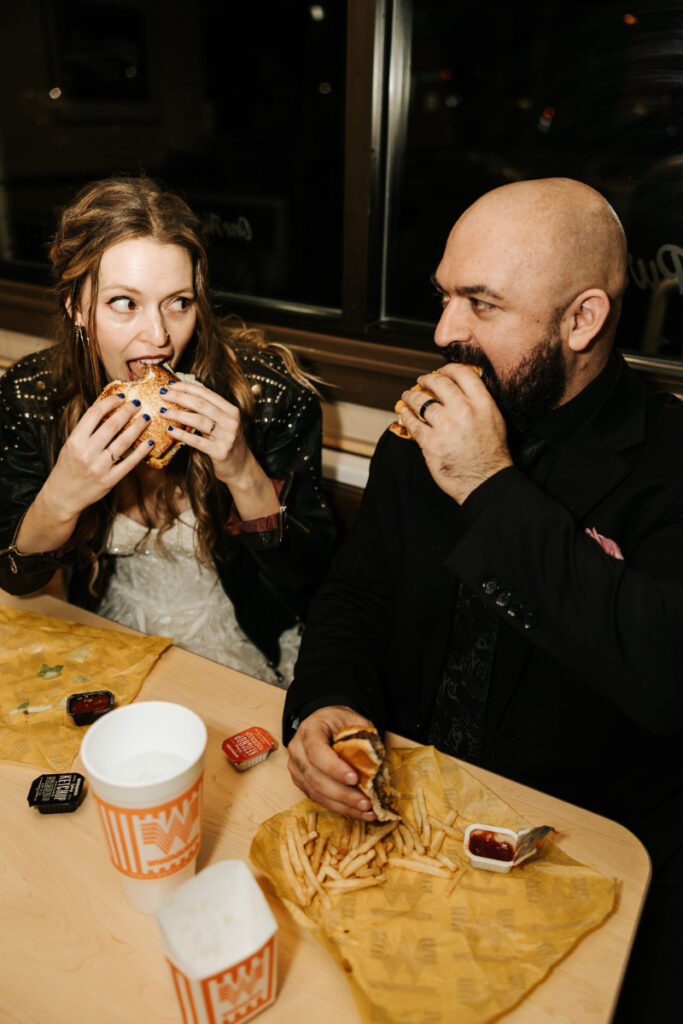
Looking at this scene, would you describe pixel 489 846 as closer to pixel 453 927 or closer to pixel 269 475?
pixel 453 927

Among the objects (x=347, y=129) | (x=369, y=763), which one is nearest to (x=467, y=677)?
(x=369, y=763)

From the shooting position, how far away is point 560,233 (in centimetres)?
150

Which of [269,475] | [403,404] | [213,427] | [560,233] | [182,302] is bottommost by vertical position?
[269,475]

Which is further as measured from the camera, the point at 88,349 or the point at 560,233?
the point at 88,349

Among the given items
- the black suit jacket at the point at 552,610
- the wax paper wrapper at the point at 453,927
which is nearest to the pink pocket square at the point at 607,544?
the black suit jacket at the point at 552,610

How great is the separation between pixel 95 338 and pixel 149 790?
1362mm

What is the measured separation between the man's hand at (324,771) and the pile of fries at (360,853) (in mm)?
35

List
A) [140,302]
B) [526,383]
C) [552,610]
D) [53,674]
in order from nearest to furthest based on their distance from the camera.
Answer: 1. [552,610]
2. [53,674]
3. [526,383]
4. [140,302]

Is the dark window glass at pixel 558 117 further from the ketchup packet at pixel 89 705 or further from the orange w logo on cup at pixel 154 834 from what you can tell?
the orange w logo on cup at pixel 154 834

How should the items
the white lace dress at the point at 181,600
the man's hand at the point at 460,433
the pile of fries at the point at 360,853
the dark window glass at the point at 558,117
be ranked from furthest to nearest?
the dark window glass at the point at 558,117
the white lace dress at the point at 181,600
the man's hand at the point at 460,433
the pile of fries at the point at 360,853

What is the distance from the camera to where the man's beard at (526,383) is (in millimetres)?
1596

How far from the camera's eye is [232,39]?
339 centimetres

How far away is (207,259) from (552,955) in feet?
5.75

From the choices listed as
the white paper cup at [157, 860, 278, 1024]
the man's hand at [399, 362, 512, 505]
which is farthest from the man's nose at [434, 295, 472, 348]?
the white paper cup at [157, 860, 278, 1024]
